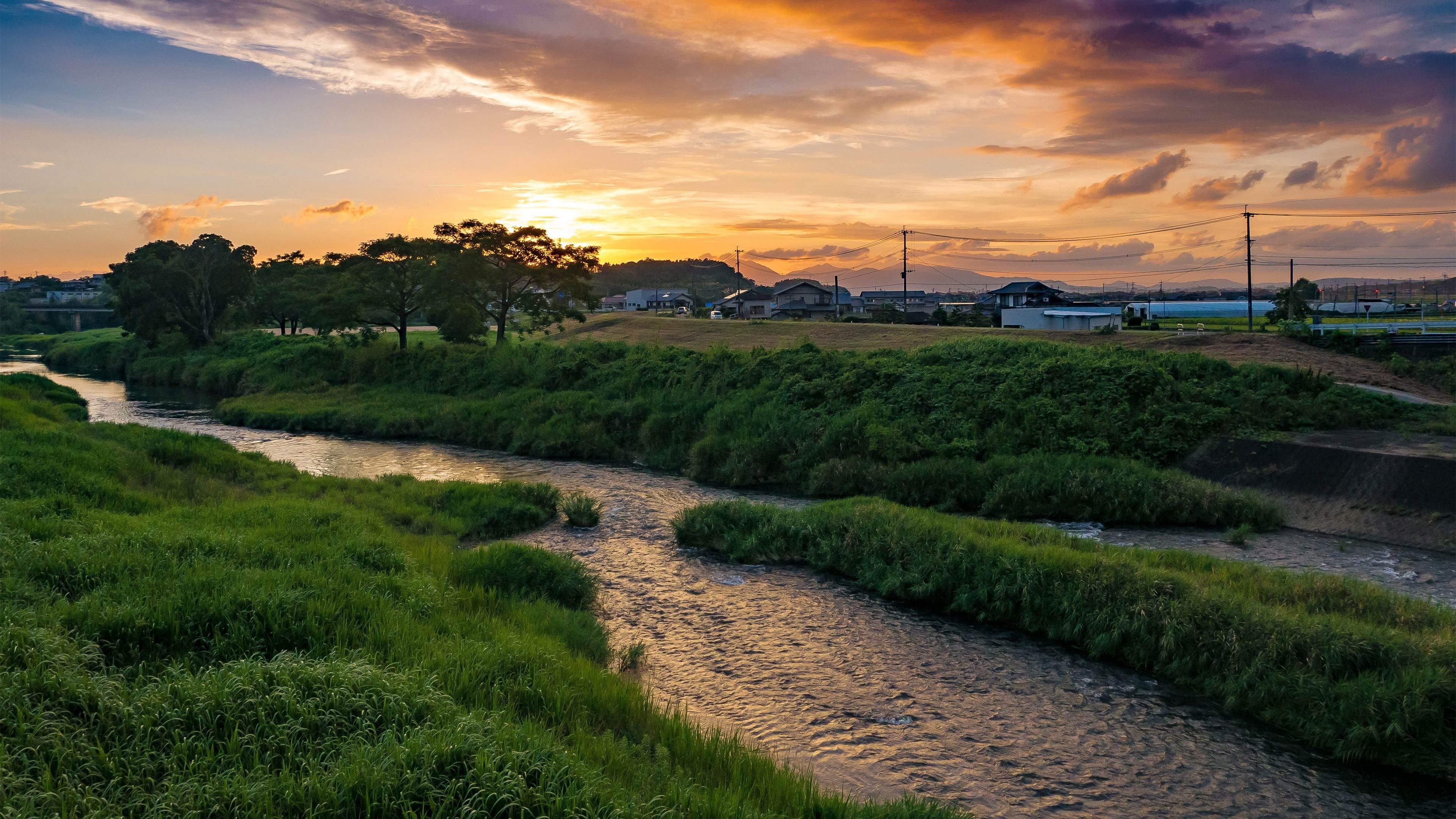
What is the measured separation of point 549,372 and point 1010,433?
2293cm

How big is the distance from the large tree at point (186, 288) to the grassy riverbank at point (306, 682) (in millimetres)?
61446

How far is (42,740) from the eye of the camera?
18.8ft

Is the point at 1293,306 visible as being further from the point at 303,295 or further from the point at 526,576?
the point at 303,295

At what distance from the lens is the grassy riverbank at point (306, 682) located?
5641mm

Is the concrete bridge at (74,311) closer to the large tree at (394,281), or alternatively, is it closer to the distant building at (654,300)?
the distant building at (654,300)

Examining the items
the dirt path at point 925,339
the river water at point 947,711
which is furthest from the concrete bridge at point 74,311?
the river water at point 947,711

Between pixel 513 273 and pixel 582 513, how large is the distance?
35933mm

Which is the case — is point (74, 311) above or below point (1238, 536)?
above

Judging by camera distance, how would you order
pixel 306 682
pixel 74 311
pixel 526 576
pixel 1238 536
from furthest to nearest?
pixel 74 311
pixel 1238 536
pixel 526 576
pixel 306 682

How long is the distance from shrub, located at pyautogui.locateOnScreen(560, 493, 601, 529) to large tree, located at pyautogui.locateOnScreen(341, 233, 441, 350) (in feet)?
113

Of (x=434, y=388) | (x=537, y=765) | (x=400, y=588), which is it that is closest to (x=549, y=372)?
(x=434, y=388)

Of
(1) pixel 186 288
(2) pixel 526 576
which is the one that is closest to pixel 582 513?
(2) pixel 526 576

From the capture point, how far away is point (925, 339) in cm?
4919

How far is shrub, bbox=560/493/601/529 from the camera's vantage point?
1912 cm
